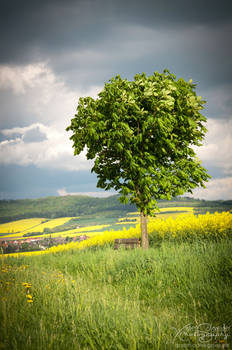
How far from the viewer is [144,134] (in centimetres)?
939

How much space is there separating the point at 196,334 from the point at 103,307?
58.6 inches

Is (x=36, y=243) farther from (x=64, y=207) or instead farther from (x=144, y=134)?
(x=64, y=207)

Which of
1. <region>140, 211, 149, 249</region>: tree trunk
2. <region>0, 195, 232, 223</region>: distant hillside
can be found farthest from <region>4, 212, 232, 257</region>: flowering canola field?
<region>0, 195, 232, 223</region>: distant hillside

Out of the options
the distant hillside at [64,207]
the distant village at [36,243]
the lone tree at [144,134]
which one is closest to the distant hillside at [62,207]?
the distant hillside at [64,207]

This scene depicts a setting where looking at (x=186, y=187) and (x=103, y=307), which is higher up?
(x=186, y=187)

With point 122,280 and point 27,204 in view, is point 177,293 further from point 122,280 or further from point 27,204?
point 27,204

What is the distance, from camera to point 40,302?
458 cm

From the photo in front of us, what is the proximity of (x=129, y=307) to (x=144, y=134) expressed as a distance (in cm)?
646

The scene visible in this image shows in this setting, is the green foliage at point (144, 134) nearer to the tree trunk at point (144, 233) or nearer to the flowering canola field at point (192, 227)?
the tree trunk at point (144, 233)

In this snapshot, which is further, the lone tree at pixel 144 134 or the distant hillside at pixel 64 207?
the distant hillside at pixel 64 207

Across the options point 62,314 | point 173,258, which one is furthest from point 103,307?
point 173,258

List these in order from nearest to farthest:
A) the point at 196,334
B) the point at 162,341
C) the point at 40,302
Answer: the point at 162,341 → the point at 196,334 → the point at 40,302

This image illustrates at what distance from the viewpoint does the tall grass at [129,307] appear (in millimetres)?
3402

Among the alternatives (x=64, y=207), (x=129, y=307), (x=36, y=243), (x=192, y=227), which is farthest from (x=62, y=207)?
(x=129, y=307)
